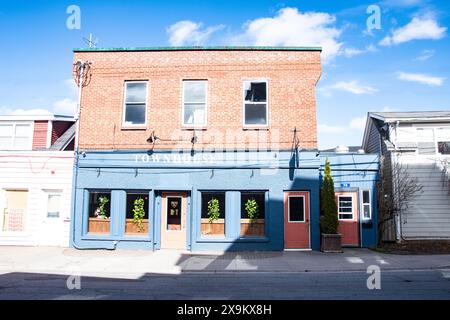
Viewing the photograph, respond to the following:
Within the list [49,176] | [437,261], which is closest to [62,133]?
[49,176]

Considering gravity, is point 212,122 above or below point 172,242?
above

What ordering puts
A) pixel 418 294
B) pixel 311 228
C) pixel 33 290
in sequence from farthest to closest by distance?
1. pixel 311 228
2. pixel 33 290
3. pixel 418 294

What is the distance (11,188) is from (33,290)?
8.79m

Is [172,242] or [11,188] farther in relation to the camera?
[11,188]

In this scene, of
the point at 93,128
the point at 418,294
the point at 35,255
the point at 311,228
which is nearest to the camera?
the point at 418,294

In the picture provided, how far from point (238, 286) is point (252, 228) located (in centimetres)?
561

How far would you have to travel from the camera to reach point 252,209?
1460 cm

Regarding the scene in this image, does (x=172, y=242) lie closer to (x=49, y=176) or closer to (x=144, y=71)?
(x=49, y=176)

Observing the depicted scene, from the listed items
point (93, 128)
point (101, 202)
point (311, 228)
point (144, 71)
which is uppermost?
point (144, 71)

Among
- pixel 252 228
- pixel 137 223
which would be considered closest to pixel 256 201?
pixel 252 228

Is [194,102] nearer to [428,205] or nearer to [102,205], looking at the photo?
[102,205]

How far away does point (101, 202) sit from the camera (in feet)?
49.7

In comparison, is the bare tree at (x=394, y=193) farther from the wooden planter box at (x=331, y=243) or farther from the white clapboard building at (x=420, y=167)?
the wooden planter box at (x=331, y=243)

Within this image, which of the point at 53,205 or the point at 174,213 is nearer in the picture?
the point at 174,213
